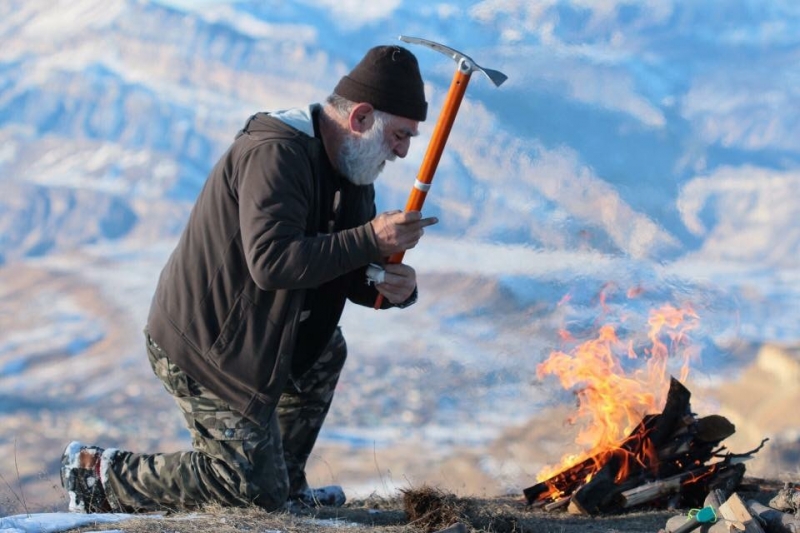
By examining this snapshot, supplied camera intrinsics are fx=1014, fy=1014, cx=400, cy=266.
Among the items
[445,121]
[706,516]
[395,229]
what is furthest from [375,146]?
[706,516]

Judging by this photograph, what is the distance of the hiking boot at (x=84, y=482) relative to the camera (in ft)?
15.3

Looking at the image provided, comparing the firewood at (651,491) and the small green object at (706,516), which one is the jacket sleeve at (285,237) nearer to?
the small green object at (706,516)

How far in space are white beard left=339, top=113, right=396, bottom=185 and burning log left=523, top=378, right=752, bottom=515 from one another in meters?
1.95

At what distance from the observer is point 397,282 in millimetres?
4402

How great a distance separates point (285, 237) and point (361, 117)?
71 cm

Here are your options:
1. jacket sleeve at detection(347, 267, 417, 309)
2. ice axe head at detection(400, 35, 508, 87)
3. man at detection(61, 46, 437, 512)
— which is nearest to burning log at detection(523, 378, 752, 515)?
jacket sleeve at detection(347, 267, 417, 309)

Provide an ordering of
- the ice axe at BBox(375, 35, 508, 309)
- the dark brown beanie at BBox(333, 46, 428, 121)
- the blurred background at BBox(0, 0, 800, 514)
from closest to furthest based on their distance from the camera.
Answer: the ice axe at BBox(375, 35, 508, 309) < the dark brown beanie at BBox(333, 46, 428, 121) < the blurred background at BBox(0, 0, 800, 514)

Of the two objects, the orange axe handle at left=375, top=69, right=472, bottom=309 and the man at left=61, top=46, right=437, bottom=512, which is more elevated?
Answer: the orange axe handle at left=375, top=69, right=472, bottom=309

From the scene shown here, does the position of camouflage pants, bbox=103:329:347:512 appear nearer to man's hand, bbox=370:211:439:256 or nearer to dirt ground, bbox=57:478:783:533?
dirt ground, bbox=57:478:783:533

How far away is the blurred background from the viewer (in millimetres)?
11484

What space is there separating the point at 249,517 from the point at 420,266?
19.2 m

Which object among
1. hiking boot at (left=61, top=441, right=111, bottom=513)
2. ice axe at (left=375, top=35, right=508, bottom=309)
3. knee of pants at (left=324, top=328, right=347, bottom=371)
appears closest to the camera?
ice axe at (left=375, top=35, right=508, bottom=309)

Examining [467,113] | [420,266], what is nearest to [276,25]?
[420,266]

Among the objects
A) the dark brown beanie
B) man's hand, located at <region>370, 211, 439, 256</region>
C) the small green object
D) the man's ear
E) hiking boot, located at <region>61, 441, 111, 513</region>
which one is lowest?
hiking boot, located at <region>61, 441, 111, 513</region>
